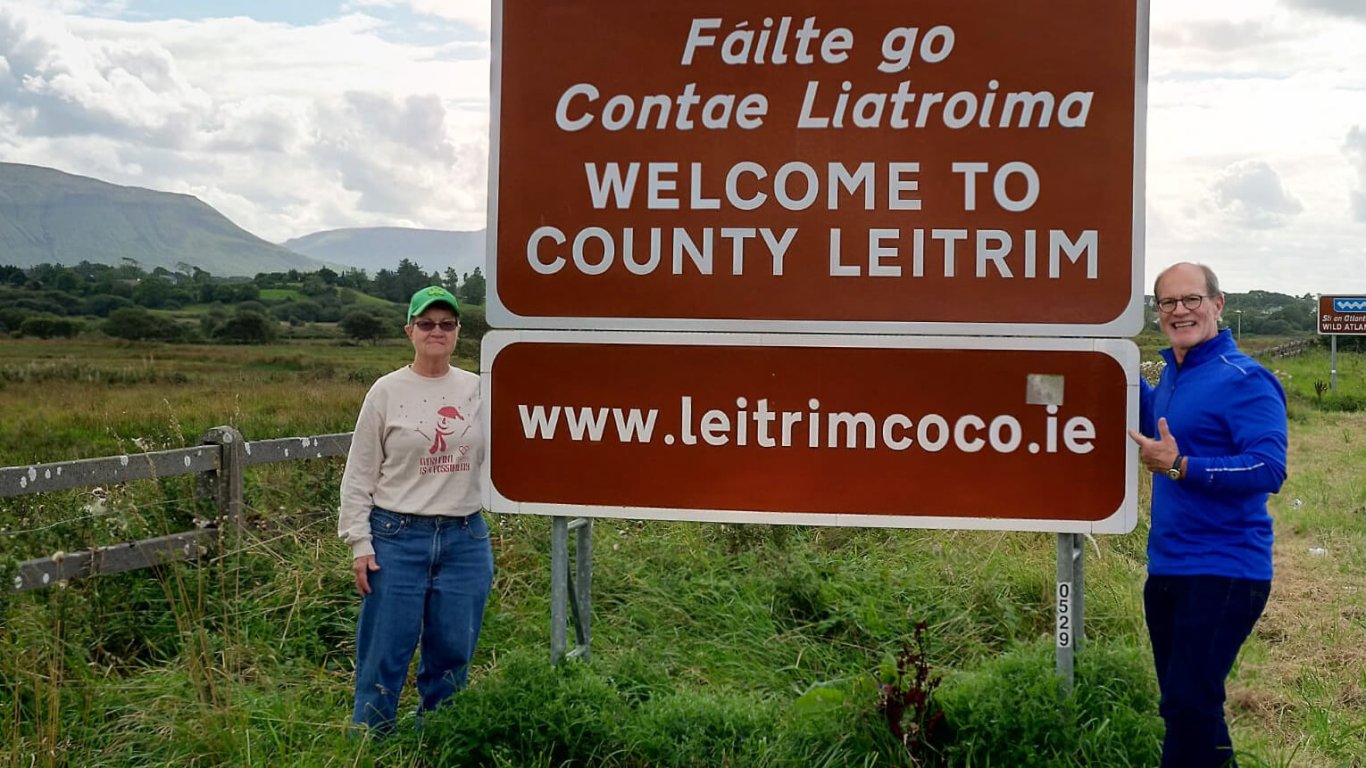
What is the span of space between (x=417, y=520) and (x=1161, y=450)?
98.5 inches

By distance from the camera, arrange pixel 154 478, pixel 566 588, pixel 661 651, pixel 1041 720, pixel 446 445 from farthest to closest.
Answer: pixel 154 478
pixel 661 651
pixel 566 588
pixel 446 445
pixel 1041 720

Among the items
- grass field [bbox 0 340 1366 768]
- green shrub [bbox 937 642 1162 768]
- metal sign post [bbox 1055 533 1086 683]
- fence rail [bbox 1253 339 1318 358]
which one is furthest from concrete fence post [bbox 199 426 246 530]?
fence rail [bbox 1253 339 1318 358]

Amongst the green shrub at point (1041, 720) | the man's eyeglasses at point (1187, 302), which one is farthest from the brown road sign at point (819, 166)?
the green shrub at point (1041, 720)

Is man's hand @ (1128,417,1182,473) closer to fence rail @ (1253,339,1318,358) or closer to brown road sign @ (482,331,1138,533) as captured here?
brown road sign @ (482,331,1138,533)

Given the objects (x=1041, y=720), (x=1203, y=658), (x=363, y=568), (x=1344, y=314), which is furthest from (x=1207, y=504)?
(x=1344, y=314)

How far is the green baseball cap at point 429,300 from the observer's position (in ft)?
13.8

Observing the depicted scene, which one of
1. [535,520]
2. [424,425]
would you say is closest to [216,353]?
[535,520]

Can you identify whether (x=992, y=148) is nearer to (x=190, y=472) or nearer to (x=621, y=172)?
(x=621, y=172)

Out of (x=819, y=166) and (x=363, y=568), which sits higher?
(x=819, y=166)

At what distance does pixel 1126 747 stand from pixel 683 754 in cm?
151

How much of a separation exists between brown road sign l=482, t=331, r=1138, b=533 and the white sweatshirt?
15cm

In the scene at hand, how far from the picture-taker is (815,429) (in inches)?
165

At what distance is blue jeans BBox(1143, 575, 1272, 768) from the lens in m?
3.55

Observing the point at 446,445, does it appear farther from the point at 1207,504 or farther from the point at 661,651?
the point at 1207,504
